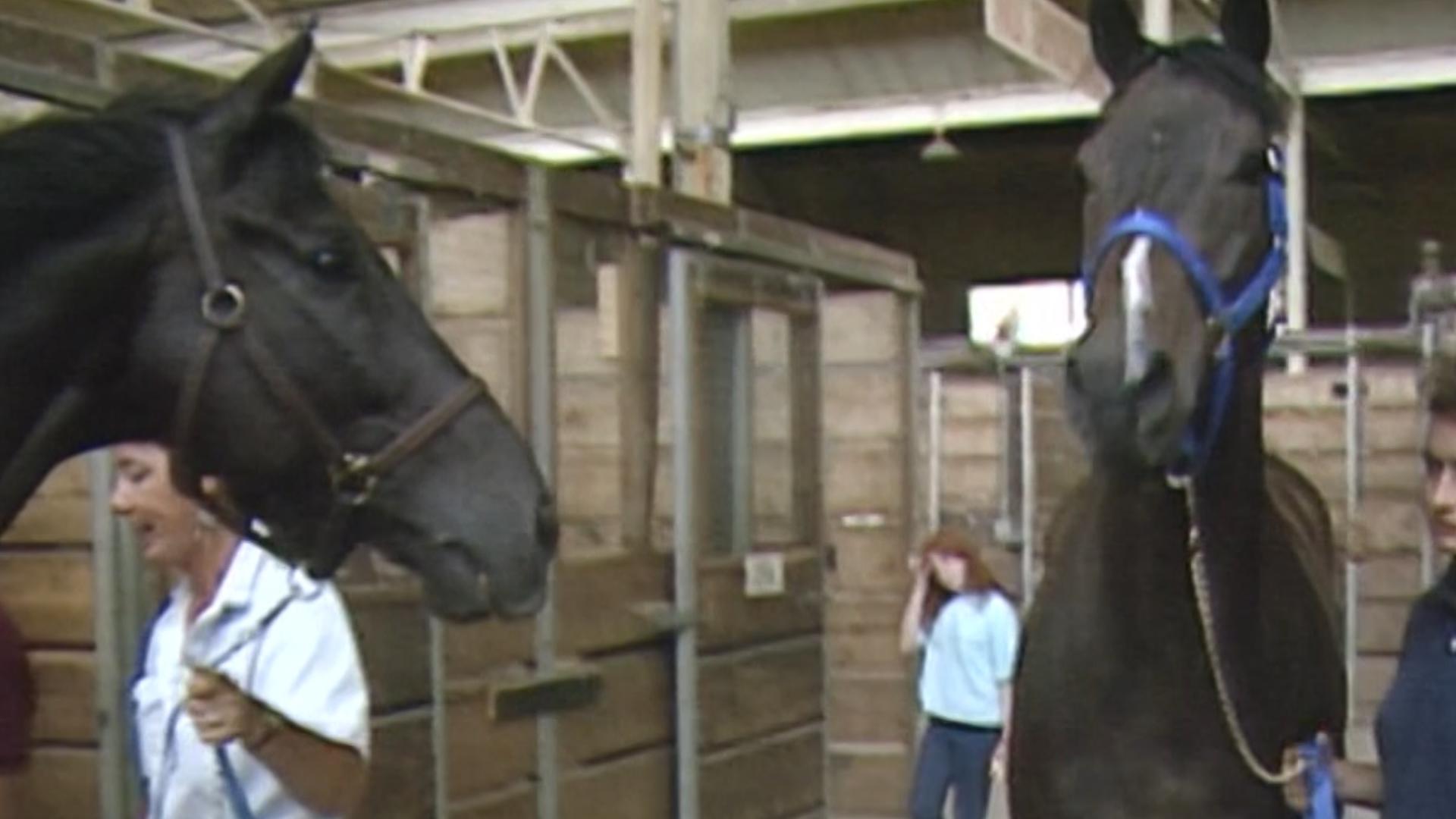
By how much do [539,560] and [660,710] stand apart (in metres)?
2.40

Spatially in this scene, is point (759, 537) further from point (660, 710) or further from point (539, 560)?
point (539, 560)

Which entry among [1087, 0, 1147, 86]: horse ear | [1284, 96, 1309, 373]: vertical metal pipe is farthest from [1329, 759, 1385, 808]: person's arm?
[1284, 96, 1309, 373]: vertical metal pipe

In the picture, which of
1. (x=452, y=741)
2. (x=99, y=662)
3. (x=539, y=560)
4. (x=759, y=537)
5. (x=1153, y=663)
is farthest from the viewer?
(x=759, y=537)

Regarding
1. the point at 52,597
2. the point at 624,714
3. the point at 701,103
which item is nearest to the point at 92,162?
the point at 52,597

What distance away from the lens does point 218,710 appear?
2086mm

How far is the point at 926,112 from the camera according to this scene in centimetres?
1018

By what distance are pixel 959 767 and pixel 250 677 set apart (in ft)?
13.2

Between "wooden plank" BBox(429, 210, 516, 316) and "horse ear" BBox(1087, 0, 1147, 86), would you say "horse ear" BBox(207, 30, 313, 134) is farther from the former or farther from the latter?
"wooden plank" BBox(429, 210, 516, 316)

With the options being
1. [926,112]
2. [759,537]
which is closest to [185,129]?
[759,537]

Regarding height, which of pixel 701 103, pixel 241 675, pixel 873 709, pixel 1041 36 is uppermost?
pixel 1041 36

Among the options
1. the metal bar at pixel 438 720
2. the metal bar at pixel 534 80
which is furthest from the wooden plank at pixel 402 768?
the metal bar at pixel 534 80

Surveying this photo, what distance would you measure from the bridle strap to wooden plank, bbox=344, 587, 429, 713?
1407 millimetres

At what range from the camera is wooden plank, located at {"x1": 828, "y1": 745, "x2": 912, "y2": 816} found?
5930 millimetres

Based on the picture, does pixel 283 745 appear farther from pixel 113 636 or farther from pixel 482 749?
pixel 482 749
